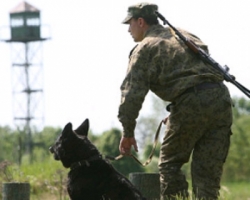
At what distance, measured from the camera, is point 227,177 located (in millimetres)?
40188

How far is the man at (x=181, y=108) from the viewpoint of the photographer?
9391 millimetres

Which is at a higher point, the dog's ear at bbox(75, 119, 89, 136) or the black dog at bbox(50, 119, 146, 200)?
the dog's ear at bbox(75, 119, 89, 136)

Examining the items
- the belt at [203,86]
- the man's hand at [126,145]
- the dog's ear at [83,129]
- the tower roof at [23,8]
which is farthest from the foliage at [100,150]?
the tower roof at [23,8]

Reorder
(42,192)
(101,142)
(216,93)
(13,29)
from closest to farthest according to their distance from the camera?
(216,93)
(42,192)
(101,142)
(13,29)

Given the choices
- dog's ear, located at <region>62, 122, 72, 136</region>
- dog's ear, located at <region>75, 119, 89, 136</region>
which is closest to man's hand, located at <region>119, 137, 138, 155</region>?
dog's ear, located at <region>62, 122, 72, 136</region>

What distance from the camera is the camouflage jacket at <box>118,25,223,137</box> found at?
369 inches

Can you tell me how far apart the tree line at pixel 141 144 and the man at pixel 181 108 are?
4.32 m

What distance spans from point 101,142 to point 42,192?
33.6ft

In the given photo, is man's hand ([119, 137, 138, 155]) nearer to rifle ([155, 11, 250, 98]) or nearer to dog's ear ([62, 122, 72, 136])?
dog's ear ([62, 122, 72, 136])

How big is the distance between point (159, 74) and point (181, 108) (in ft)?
1.19

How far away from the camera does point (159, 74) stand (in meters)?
9.42

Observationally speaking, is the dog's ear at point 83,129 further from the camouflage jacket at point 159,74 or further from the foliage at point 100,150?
the foliage at point 100,150

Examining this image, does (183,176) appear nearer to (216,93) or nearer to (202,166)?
(202,166)

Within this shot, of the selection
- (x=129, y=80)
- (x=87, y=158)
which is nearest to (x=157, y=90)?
(x=129, y=80)
